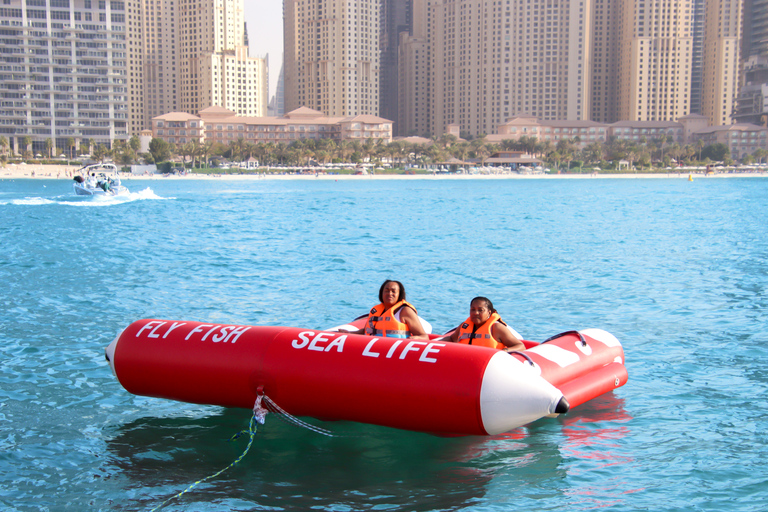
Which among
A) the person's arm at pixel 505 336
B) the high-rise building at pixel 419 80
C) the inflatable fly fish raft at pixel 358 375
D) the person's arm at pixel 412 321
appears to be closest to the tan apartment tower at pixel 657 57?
the high-rise building at pixel 419 80

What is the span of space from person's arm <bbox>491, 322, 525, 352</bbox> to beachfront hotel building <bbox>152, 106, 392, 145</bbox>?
142 metres

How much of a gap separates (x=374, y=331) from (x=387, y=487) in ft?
6.41

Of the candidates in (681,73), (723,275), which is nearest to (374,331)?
(723,275)

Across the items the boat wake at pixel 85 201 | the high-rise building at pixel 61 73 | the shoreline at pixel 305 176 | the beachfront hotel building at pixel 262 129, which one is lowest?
the boat wake at pixel 85 201

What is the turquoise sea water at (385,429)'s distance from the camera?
6438 mm

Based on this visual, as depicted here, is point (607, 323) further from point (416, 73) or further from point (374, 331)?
point (416, 73)

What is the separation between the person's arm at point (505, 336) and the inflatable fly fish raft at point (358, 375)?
0.53 ft

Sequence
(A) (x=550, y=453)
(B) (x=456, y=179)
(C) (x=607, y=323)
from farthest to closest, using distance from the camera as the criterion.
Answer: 1. (B) (x=456, y=179)
2. (C) (x=607, y=323)
3. (A) (x=550, y=453)

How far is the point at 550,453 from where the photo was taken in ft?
23.6

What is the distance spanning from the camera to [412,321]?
7.97 meters

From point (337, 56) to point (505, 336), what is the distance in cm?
17916

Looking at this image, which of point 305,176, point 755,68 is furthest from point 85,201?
point 755,68

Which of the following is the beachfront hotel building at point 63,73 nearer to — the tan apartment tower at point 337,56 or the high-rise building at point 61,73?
the high-rise building at point 61,73

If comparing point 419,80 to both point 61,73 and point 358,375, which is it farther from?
point 358,375
